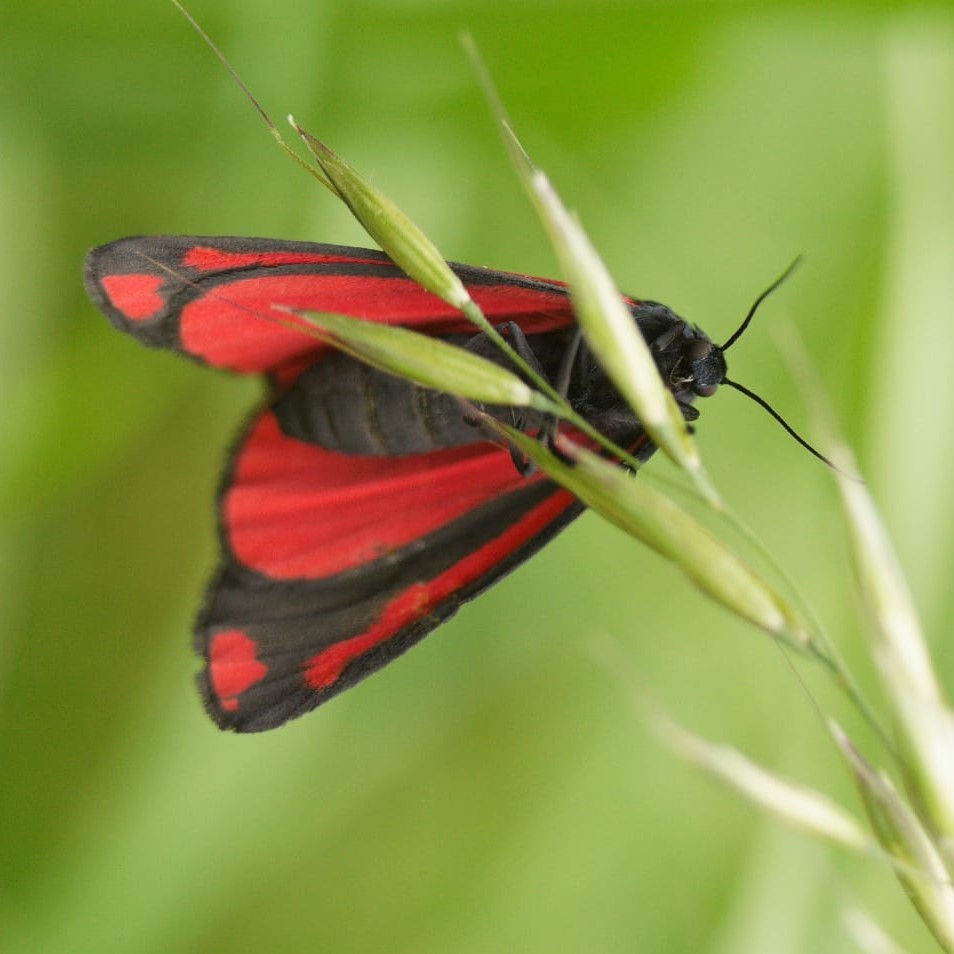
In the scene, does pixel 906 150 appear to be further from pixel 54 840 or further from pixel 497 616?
pixel 54 840

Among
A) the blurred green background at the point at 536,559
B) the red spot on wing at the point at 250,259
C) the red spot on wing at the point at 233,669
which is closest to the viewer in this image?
the red spot on wing at the point at 250,259

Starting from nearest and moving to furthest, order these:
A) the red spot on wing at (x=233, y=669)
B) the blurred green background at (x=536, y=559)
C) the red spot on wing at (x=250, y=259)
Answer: the red spot on wing at (x=250, y=259) < the red spot on wing at (x=233, y=669) < the blurred green background at (x=536, y=559)

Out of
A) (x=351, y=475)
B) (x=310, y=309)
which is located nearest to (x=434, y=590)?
(x=351, y=475)

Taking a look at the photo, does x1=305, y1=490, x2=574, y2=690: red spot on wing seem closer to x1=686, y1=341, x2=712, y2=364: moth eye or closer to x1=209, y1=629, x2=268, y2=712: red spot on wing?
x1=209, y1=629, x2=268, y2=712: red spot on wing

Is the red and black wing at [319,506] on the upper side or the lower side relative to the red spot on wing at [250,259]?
lower

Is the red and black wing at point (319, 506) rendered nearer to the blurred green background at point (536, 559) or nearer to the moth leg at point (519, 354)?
the moth leg at point (519, 354)

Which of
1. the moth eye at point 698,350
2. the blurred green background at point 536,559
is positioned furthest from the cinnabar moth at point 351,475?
the blurred green background at point 536,559

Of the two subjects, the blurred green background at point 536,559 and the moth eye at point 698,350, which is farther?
the blurred green background at point 536,559
